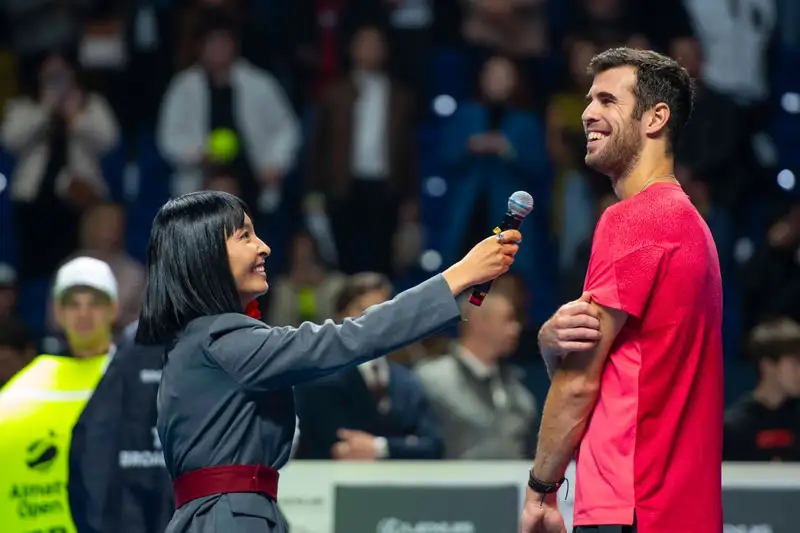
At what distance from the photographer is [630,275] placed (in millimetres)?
3775

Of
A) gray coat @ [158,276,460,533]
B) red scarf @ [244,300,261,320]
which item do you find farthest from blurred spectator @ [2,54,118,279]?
gray coat @ [158,276,460,533]

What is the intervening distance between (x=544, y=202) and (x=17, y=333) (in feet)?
13.1

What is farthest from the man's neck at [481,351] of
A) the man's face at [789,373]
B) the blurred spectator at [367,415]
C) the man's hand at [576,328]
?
the man's hand at [576,328]

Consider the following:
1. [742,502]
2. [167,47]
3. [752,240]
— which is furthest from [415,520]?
[167,47]

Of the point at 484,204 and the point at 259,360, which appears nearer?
the point at 259,360

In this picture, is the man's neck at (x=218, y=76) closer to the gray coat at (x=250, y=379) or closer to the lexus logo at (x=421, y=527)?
the lexus logo at (x=421, y=527)

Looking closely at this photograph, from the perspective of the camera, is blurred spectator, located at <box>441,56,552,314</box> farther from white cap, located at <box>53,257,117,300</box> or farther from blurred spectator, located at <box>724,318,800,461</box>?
white cap, located at <box>53,257,117,300</box>

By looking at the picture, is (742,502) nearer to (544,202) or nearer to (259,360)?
(259,360)

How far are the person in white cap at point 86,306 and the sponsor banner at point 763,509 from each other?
299cm

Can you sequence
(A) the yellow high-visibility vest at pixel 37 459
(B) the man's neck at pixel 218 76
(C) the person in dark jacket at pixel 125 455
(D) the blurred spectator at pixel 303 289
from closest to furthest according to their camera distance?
(C) the person in dark jacket at pixel 125 455 → (A) the yellow high-visibility vest at pixel 37 459 → (D) the blurred spectator at pixel 303 289 → (B) the man's neck at pixel 218 76

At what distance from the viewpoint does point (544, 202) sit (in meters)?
10.3

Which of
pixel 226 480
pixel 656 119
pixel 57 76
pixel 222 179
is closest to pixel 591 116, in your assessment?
pixel 656 119

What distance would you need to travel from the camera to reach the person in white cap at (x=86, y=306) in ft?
21.9

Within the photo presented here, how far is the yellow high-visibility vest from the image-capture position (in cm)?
639
